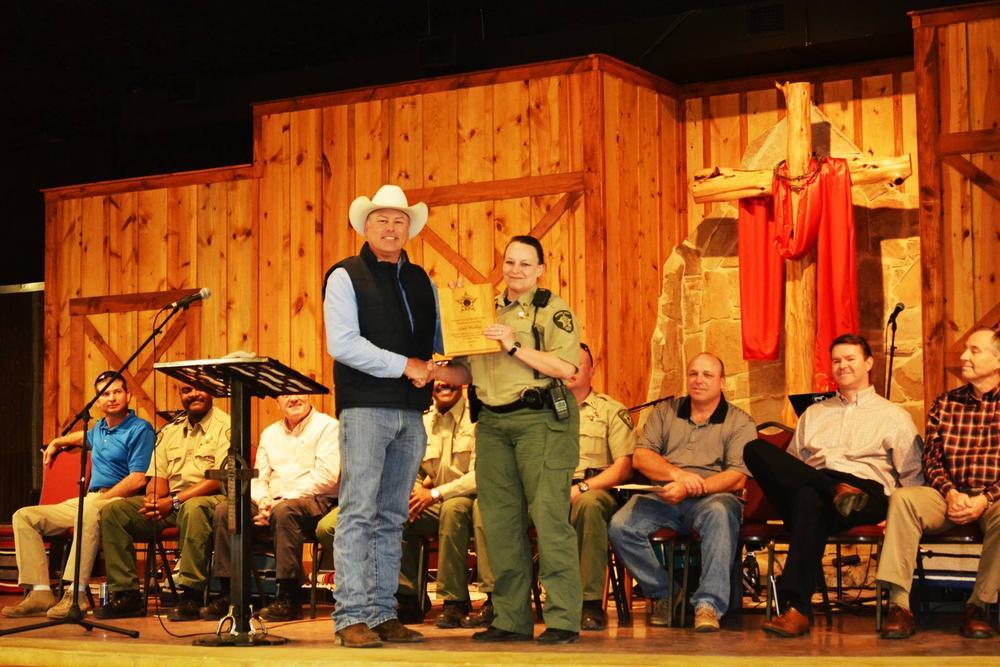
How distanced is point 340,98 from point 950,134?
4074 millimetres

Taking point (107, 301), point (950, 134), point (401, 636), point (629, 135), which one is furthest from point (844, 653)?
point (107, 301)

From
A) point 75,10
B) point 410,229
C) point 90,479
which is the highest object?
point 75,10

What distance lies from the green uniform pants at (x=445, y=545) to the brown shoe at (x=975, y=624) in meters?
2.17

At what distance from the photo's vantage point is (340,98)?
985cm

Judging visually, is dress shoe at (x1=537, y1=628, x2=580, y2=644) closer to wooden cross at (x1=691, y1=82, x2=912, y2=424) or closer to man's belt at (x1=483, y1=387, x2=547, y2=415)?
man's belt at (x1=483, y1=387, x2=547, y2=415)

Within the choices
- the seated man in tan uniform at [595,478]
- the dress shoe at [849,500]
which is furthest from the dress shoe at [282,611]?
the dress shoe at [849,500]

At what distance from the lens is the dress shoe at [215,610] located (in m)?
6.88

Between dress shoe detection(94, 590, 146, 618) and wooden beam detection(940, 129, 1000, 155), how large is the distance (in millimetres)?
4974

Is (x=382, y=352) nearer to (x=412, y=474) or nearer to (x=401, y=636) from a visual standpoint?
(x=412, y=474)

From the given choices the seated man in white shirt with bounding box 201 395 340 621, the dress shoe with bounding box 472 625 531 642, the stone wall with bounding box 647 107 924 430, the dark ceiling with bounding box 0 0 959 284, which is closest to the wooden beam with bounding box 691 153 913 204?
the stone wall with bounding box 647 107 924 430

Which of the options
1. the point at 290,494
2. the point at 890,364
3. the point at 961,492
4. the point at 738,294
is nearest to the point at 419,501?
the point at 290,494

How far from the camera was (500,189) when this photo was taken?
9.24m

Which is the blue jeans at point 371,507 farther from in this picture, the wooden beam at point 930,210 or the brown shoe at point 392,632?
the wooden beam at point 930,210

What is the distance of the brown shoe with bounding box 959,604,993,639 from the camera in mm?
5391
